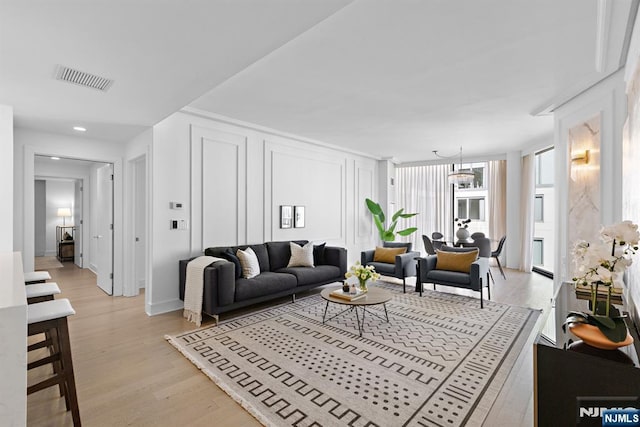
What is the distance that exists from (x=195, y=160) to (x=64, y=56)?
2.15 meters

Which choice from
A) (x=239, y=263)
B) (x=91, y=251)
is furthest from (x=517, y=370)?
(x=91, y=251)

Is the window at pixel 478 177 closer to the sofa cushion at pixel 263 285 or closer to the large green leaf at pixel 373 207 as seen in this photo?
the large green leaf at pixel 373 207

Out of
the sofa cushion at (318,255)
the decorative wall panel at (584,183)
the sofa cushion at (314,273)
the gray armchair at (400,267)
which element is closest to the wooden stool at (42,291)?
Result: the sofa cushion at (314,273)

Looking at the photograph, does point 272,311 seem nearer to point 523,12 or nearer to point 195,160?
point 195,160

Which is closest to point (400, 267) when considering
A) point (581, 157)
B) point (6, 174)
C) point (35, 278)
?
point (581, 157)

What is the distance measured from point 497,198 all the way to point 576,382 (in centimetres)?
739

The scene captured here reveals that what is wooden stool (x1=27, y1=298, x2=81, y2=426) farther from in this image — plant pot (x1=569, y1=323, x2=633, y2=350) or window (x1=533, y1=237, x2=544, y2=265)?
window (x1=533, y1=237, x2=544, y2=265)

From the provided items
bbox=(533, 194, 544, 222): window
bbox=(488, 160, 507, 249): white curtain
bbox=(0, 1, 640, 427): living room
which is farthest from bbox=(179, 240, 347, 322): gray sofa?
bbox=(533, 194, 544, 222): window

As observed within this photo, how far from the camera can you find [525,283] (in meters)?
5.80

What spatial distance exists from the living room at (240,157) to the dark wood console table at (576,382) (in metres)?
2.24

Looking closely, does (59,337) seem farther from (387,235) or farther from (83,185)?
(83,185)

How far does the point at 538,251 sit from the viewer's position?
713cm

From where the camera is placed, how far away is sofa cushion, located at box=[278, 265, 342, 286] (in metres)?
4.61

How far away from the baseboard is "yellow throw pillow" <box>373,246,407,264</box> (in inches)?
130
